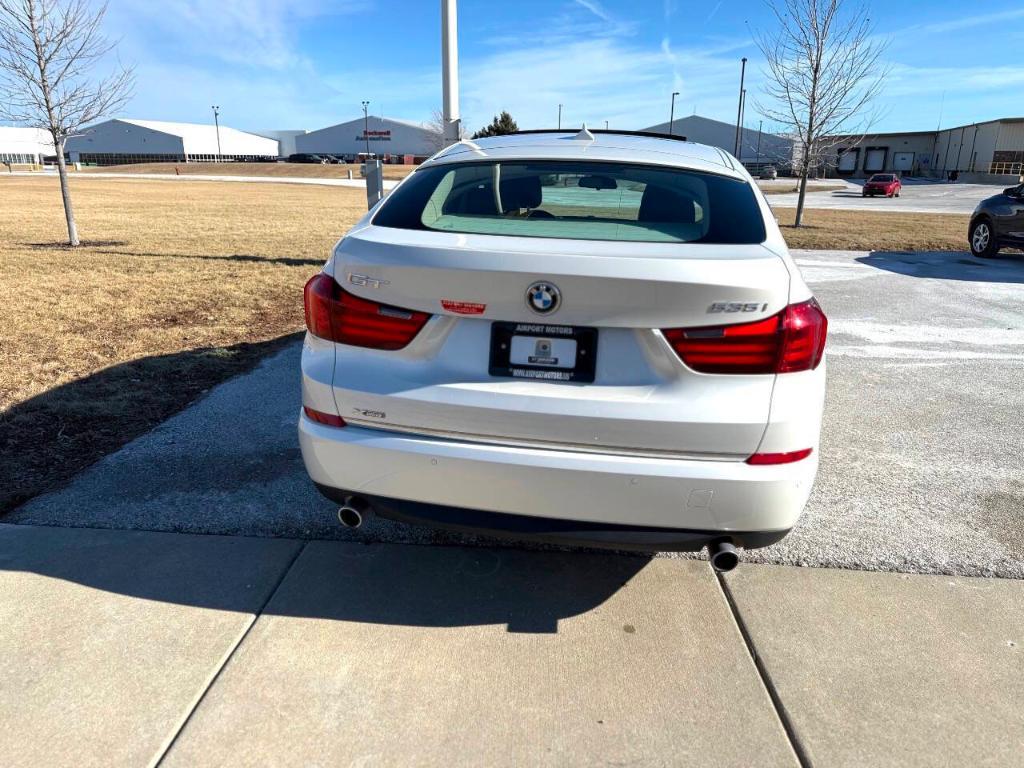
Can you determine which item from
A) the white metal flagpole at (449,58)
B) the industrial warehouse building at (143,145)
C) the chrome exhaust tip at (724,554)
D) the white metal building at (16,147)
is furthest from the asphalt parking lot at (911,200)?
the white metal building at (16,147)

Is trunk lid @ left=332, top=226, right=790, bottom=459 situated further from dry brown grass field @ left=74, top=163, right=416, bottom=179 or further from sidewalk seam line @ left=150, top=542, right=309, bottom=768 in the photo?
dry brown grass field @ left=74, top=163, right=416, bottom=179

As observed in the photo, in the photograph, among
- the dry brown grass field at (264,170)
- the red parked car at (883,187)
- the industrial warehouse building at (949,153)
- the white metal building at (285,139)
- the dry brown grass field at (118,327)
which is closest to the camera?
the dry brown grass field at (118,327)

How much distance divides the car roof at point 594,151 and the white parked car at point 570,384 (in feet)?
2.07

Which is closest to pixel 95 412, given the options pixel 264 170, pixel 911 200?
pixel 911 200

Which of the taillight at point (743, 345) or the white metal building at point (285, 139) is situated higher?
the white metal building at point (285, 139)

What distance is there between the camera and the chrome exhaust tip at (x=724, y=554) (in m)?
2.42

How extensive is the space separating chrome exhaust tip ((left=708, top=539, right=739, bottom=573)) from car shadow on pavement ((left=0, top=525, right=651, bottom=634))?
48 centimetres

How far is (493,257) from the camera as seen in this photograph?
89.4 inches

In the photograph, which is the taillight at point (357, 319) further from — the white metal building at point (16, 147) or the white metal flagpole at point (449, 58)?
the white metal building at point (16, 147)

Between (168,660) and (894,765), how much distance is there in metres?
2.28

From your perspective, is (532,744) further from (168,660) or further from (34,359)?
(34,359)

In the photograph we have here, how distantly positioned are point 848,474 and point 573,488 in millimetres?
2366

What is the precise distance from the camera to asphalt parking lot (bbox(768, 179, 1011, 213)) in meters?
33.5

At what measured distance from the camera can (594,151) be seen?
3203mm
